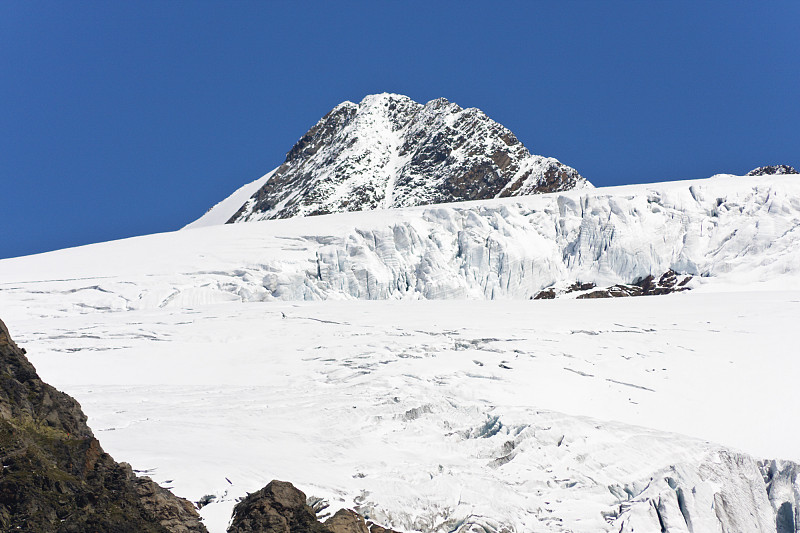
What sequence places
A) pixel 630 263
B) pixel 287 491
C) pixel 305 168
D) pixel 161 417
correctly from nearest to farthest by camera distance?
pixel 287 491 → pixel 161 417 → pixel 630 263 → pixel 305 168

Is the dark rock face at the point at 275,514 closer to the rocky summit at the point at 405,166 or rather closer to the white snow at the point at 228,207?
the rocky summit at the point at 405,166

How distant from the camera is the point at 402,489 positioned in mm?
16344

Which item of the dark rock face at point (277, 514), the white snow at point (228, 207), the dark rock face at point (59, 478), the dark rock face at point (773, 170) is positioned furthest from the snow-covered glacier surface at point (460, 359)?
the white snow at point (228, 207)

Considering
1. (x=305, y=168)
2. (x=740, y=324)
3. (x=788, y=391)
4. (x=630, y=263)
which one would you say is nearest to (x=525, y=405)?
(x=788, y=391)

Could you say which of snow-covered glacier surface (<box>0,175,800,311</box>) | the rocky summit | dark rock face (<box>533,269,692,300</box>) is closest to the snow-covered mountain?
the rocky summit

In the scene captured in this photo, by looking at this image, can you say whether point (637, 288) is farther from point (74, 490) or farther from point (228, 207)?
point (228, 207)

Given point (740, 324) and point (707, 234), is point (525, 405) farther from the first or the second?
point (707, 234)

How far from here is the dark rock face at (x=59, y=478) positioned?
1091cm

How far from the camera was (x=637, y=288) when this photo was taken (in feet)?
137

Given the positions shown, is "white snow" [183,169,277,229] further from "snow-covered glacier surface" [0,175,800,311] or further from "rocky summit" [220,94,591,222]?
"snow-covered glacier surface" [0,175,800,311]

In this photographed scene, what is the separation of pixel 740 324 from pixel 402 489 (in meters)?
18.1

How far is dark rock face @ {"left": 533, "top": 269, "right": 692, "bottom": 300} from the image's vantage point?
134 feet

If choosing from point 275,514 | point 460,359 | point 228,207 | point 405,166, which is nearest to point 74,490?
point 275,514

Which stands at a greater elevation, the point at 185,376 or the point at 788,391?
the point at 185,376
